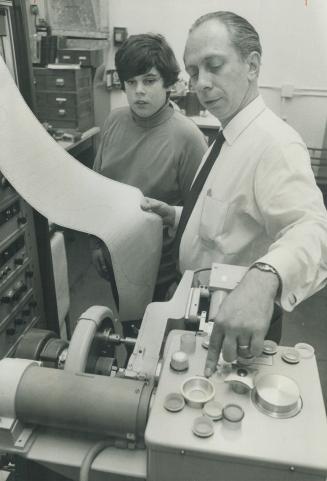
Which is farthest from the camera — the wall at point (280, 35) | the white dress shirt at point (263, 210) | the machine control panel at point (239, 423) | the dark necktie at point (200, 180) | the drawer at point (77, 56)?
the wall at point (280, 35)

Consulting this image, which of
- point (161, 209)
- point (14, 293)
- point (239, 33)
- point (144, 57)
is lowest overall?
point (14, 293)

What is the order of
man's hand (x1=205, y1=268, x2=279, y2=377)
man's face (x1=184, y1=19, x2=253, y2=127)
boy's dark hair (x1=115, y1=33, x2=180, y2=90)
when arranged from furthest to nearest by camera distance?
boy's dark hair (x1=115, y1=33, x2=180, y2=90), man's face (x1=184, y1=19, x2=253, y2=127), man's hand (x1=205, y1=268, x2=279, y2=377)

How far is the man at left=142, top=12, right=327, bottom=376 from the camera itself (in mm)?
774

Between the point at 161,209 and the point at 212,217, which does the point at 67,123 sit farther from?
the point at 212,217

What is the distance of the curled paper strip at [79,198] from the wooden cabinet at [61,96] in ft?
6.77

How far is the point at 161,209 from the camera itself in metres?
1.47

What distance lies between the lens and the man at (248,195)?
77cm

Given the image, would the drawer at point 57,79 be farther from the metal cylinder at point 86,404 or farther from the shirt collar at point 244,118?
the metal cylinder at point 86,404

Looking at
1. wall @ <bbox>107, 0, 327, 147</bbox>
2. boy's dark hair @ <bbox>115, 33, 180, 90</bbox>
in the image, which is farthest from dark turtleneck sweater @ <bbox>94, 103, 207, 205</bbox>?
wall @ <bbox>107, 0, 327, 147</bbox>

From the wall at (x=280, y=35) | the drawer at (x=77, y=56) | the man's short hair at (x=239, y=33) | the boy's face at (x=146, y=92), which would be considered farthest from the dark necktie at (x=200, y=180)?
the wall at (x=280, y=35)

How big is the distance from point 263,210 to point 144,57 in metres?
0.98

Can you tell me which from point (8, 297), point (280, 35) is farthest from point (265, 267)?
point (280, 35)

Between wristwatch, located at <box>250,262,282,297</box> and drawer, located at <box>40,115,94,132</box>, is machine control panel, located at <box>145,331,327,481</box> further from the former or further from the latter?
drawer, located at <box>40,115,94,132</box>

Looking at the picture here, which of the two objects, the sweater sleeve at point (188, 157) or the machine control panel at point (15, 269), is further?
the sweater sleeve at point (188, 157)
